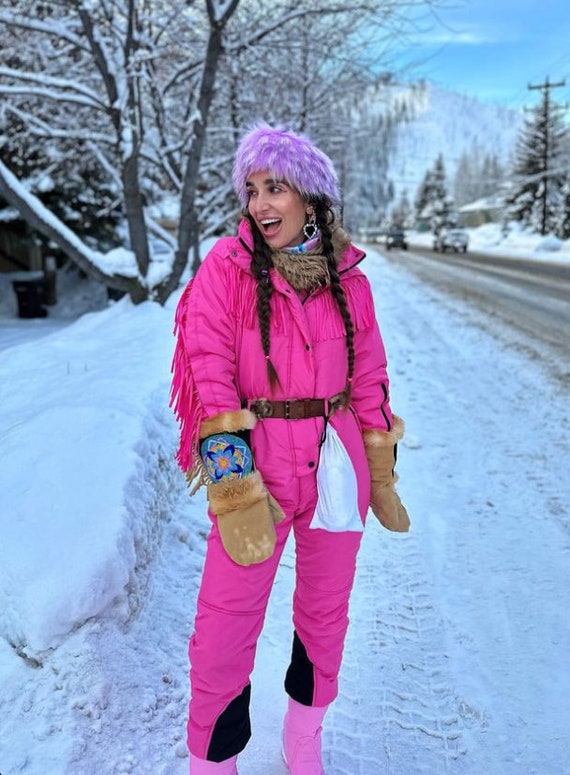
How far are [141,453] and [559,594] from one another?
6.94 ft

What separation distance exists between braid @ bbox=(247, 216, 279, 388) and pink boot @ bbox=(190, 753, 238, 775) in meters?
1.08

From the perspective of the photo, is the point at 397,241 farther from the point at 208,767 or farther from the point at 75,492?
the point at 208,767

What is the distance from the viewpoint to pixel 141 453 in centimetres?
312

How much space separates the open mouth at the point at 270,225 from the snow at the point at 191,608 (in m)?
1.32

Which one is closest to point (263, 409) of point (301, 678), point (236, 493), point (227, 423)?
point (227, 423)

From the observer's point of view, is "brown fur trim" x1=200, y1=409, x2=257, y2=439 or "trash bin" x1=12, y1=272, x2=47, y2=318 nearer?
"brown fur trim" x1=200, y1=409, x2=257, y2=439

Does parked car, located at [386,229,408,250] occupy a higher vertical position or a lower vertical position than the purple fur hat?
lower

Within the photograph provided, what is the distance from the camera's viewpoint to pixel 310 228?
1.85 metres

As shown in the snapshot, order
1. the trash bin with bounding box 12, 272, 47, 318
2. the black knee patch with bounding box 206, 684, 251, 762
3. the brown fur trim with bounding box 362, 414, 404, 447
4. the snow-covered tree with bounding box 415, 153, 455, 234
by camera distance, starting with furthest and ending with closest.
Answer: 1. the snow-covered tree with bounding box 415, 153, 455, 234
2. the trash bin with bounding box 12, 272, 47, 318
3. the brown fur trim with bounding box 362, 414, 404, 447
4. the black knee patch with bounding box 206, 684, 251, 762

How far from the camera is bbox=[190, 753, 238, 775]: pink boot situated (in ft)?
5.76

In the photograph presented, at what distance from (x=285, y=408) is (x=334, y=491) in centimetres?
28

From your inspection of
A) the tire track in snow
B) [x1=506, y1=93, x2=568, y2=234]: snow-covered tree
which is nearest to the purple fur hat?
the tire track in snow

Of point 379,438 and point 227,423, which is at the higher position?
point 227,423

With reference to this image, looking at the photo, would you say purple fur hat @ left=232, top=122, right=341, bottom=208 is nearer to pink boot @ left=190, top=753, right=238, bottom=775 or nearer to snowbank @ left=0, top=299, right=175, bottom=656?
snowbank @ left=0, top=299, right=175, bottom=656
